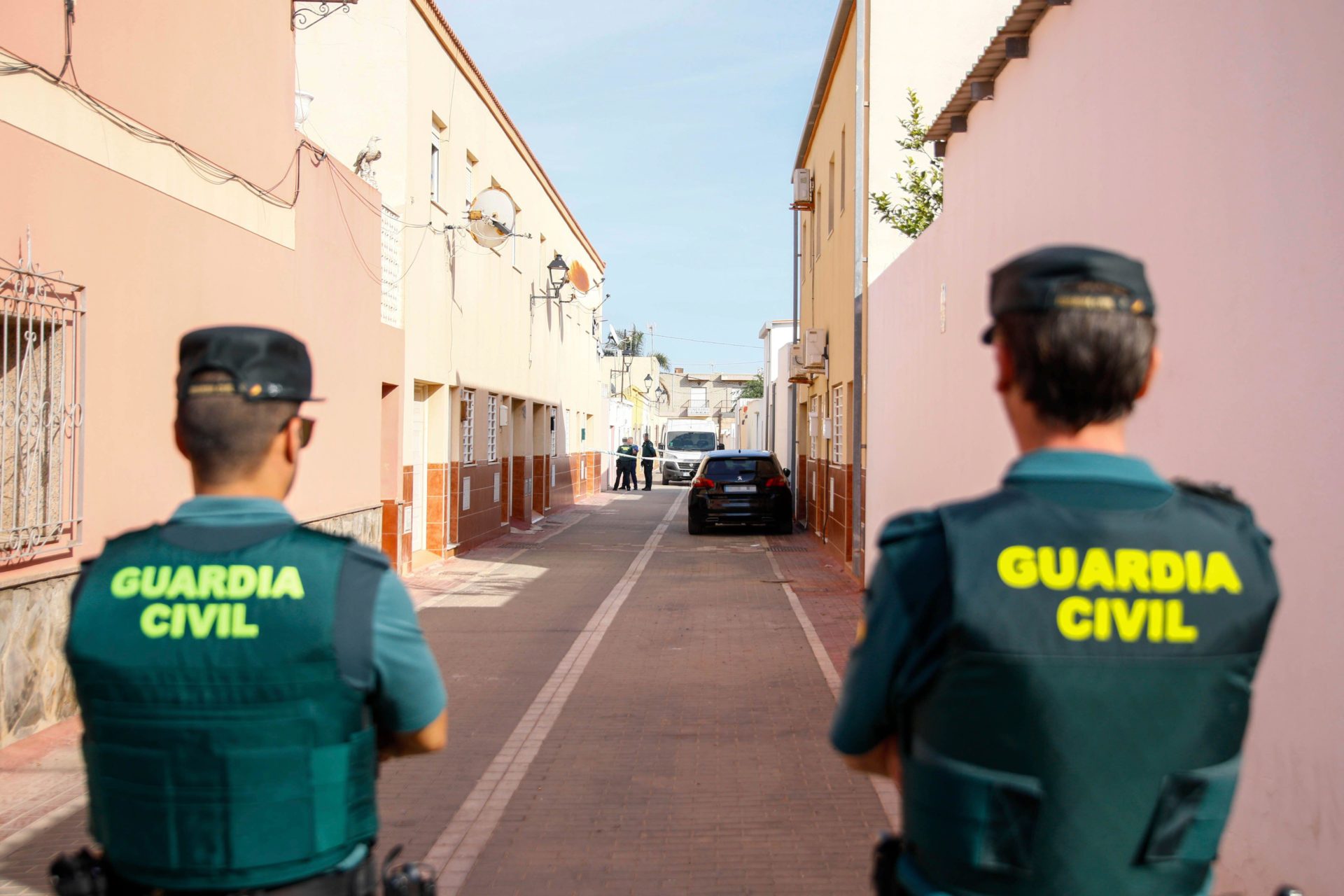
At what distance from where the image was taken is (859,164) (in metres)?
14.8

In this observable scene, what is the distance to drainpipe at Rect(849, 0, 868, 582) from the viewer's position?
14.7m

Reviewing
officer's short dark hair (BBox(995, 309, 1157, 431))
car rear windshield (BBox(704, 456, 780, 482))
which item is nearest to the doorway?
car rear windshield (BBox(704, 456, 780, 482))

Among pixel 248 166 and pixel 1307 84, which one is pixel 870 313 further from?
pixel 1307 84

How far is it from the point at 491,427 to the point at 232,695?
59.9 ft

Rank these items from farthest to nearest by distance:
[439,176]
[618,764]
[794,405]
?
[794,405] < [439,176] < [618,764]

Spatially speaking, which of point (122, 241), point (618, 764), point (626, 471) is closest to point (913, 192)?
point (122, 241)

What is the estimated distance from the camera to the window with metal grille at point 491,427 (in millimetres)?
19578

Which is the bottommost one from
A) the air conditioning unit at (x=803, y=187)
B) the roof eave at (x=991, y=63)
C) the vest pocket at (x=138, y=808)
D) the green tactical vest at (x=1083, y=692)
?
the vest pocket at (x=138, y=808)

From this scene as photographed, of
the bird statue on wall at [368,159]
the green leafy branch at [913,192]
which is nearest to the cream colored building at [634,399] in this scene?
the green leafy branch at [913,192]

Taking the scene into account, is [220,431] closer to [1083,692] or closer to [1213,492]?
[1083,692]

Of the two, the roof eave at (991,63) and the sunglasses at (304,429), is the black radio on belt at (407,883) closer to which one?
the sunglasses at (304,429)

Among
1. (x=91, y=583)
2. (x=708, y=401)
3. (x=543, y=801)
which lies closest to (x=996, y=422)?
(x=543, y=801)

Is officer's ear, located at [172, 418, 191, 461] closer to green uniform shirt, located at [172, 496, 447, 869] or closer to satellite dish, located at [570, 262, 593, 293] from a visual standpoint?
green uniform shirt, located at [172, 496, 447, 869]

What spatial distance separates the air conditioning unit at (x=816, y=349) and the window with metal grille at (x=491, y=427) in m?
5.61
